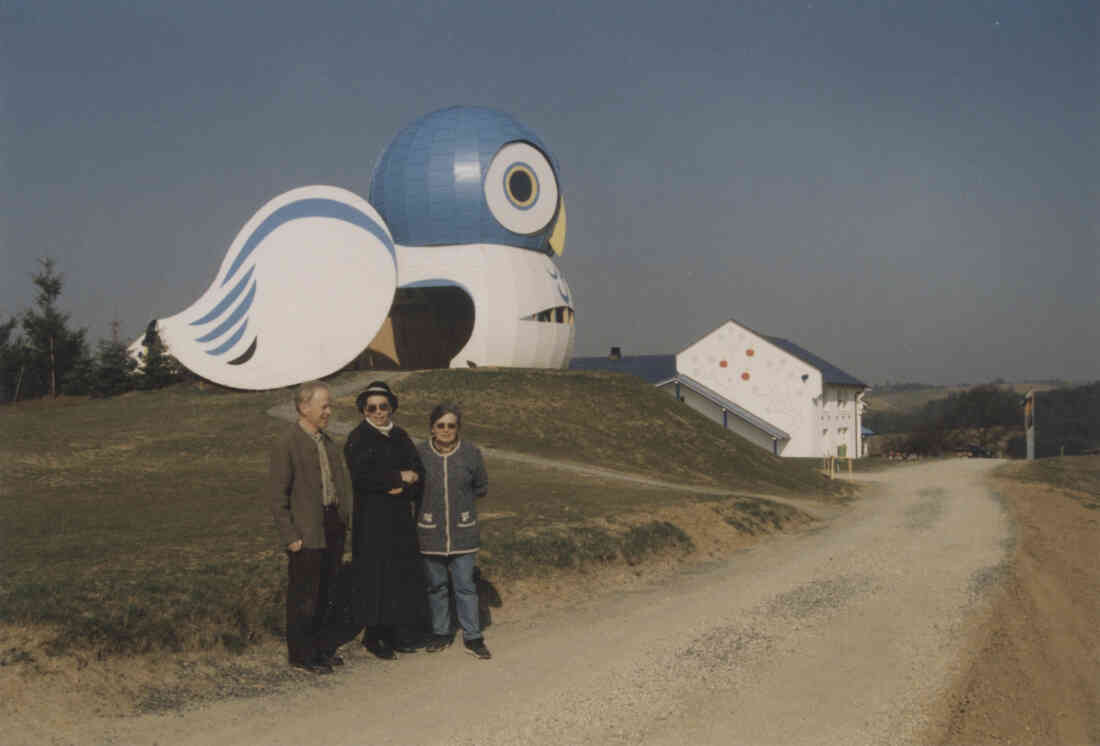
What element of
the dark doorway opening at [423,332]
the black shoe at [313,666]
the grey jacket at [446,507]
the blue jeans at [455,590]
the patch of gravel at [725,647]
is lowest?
the patch of gravel at [725,647]

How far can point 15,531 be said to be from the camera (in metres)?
11.3

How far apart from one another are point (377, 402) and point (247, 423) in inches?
651

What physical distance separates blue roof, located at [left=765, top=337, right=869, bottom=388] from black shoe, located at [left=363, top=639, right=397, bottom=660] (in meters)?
44.8

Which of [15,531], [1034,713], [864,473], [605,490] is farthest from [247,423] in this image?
[864,473]

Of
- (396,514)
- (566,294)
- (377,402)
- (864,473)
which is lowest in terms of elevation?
(864,473)

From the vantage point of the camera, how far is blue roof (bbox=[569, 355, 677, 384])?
61938mm

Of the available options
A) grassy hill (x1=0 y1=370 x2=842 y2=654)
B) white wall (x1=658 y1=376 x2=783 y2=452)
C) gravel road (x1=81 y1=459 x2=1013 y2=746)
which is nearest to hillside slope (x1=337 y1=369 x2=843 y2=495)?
grassy hill (x1=0 y1=370 x2=842 y2=654)

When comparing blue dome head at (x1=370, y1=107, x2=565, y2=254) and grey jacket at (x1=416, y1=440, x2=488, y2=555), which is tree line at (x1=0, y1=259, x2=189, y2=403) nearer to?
blue dome head at (x1=370, y1=107, x2=565, y2=254)

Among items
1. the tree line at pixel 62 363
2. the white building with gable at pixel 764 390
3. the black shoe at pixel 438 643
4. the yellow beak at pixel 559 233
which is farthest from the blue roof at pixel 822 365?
the black shoe at pixel 438 643

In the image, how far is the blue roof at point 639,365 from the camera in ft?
203

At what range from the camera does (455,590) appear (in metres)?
7.97

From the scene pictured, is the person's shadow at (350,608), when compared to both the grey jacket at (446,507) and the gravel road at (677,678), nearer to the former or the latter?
the gravel road at (677,678)

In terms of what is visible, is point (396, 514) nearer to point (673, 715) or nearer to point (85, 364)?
point (673, 715)

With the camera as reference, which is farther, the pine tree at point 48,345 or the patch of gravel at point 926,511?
the pine tree at point 48,345
